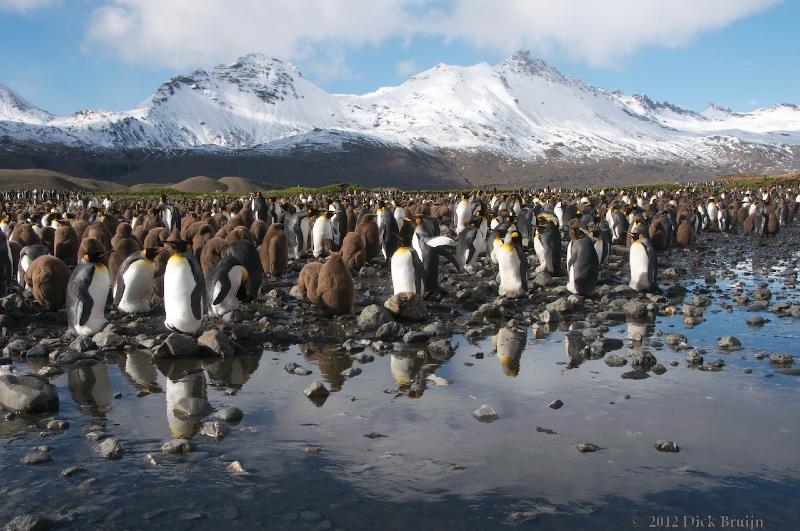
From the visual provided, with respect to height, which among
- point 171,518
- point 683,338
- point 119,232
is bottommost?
point 171,518

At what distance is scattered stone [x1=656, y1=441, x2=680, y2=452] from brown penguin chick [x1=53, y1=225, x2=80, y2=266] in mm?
10804

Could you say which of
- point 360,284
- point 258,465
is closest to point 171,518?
point 258,465

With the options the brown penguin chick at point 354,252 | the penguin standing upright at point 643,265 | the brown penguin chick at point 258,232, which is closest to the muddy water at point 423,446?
the penguin standing upright at point 643,265

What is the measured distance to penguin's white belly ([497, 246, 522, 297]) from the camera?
374 inches

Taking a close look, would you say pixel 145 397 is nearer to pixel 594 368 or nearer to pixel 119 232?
pixel 594 368

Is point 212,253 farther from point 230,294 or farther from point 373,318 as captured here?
point 373,318

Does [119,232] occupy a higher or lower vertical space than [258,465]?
higher

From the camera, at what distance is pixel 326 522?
3.61 m

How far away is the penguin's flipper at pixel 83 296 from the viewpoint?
7.14m

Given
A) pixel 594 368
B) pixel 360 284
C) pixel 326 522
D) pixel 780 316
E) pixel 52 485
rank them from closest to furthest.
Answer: pixel 326 522
pixel 52 485
pixel 594 368
pixel 780 316
pixel 360 284

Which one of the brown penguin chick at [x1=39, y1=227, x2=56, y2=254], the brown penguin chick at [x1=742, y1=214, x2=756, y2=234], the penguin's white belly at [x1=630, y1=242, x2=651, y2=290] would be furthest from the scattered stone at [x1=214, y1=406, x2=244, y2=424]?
the brown penguin chick at [x1=742, y1=214, x2=756, y2=234]

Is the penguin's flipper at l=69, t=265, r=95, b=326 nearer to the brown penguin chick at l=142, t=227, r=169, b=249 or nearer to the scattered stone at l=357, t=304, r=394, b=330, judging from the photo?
the scattered stone at l=357, t=304, r=394, b=330

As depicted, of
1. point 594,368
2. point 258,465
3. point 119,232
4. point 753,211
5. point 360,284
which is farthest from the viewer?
point 753,211

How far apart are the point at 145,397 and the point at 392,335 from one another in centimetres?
271
